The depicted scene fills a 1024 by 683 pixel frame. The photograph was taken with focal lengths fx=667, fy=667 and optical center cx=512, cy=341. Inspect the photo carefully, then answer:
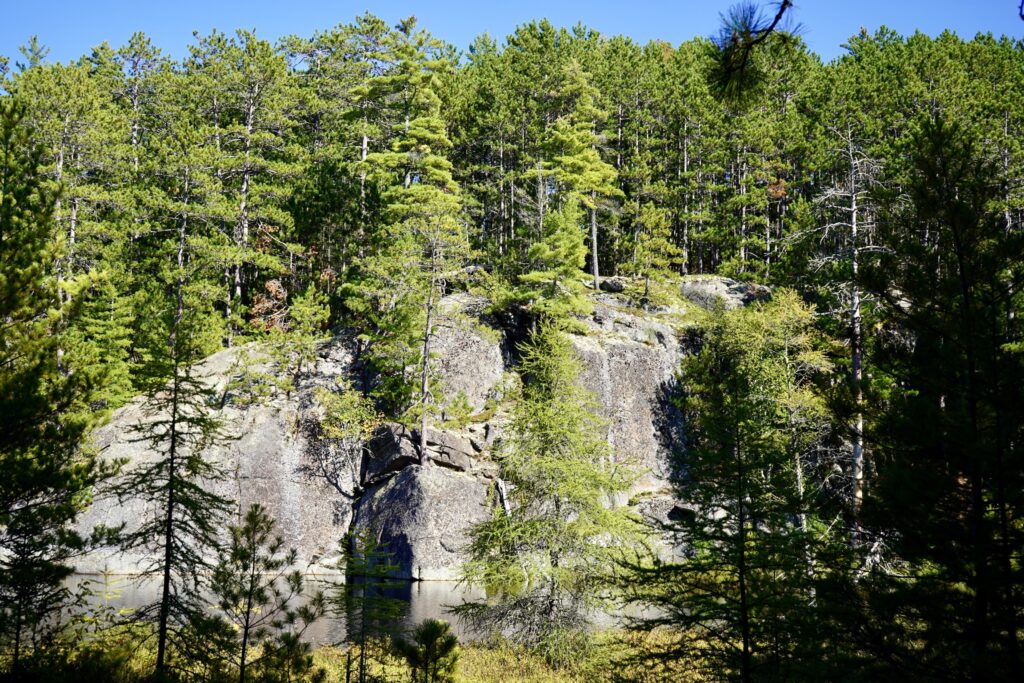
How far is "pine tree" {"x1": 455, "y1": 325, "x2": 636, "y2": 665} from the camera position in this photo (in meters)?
15.5

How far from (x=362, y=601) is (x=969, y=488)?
8.99 metres

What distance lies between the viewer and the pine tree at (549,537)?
50.8ft

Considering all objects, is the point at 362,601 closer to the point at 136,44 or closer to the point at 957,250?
the point at 957,250

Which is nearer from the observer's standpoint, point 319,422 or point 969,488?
point 969,488

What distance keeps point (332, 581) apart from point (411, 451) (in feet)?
22.0

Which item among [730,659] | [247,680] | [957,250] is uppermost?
[957,250]

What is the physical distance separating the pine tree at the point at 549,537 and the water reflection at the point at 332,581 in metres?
2.52

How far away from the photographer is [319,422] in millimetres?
29641

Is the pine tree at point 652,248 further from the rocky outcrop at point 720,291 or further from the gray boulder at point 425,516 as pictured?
the gray boulder at point 425,516

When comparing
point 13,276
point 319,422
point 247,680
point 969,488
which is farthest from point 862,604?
point 319,422

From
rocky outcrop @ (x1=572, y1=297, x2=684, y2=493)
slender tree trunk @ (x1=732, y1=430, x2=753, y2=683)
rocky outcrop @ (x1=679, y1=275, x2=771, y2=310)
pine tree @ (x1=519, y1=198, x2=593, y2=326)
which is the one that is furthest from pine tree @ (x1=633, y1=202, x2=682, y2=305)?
slender tree trunk @ (x1=732, y1=430, x2=753, y2=683)

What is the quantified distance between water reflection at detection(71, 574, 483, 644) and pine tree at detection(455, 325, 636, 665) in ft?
8.27

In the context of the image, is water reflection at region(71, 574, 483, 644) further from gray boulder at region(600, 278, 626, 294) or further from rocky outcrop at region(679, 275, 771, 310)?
rocky outcrop at region(679, 275, 771, 310)

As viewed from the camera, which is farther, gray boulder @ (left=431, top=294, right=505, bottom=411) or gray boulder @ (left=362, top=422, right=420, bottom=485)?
gray boulder @ (left=431, top=294, right=505, bottom=411)
